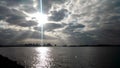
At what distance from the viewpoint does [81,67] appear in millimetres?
87312

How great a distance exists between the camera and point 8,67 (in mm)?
46031

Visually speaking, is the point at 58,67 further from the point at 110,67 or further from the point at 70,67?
the point at 110,67

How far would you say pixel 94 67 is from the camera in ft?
289

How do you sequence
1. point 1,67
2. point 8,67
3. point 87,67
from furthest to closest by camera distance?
point 87,67 → point 8,67 → point 1,67

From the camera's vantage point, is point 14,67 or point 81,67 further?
point 81,67

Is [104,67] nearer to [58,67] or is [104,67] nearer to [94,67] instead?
[94,67]

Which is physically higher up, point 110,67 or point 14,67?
point 14,67

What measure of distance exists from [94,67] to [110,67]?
347 inches

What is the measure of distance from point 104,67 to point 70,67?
18497 millimetres

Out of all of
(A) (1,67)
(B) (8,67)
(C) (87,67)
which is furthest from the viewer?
(C) (87,67)

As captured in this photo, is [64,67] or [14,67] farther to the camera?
[64,67]

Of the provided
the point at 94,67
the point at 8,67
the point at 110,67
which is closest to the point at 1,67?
the point at 8,67

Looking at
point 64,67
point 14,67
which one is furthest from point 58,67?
point 14,67

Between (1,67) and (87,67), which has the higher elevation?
(1,67)
